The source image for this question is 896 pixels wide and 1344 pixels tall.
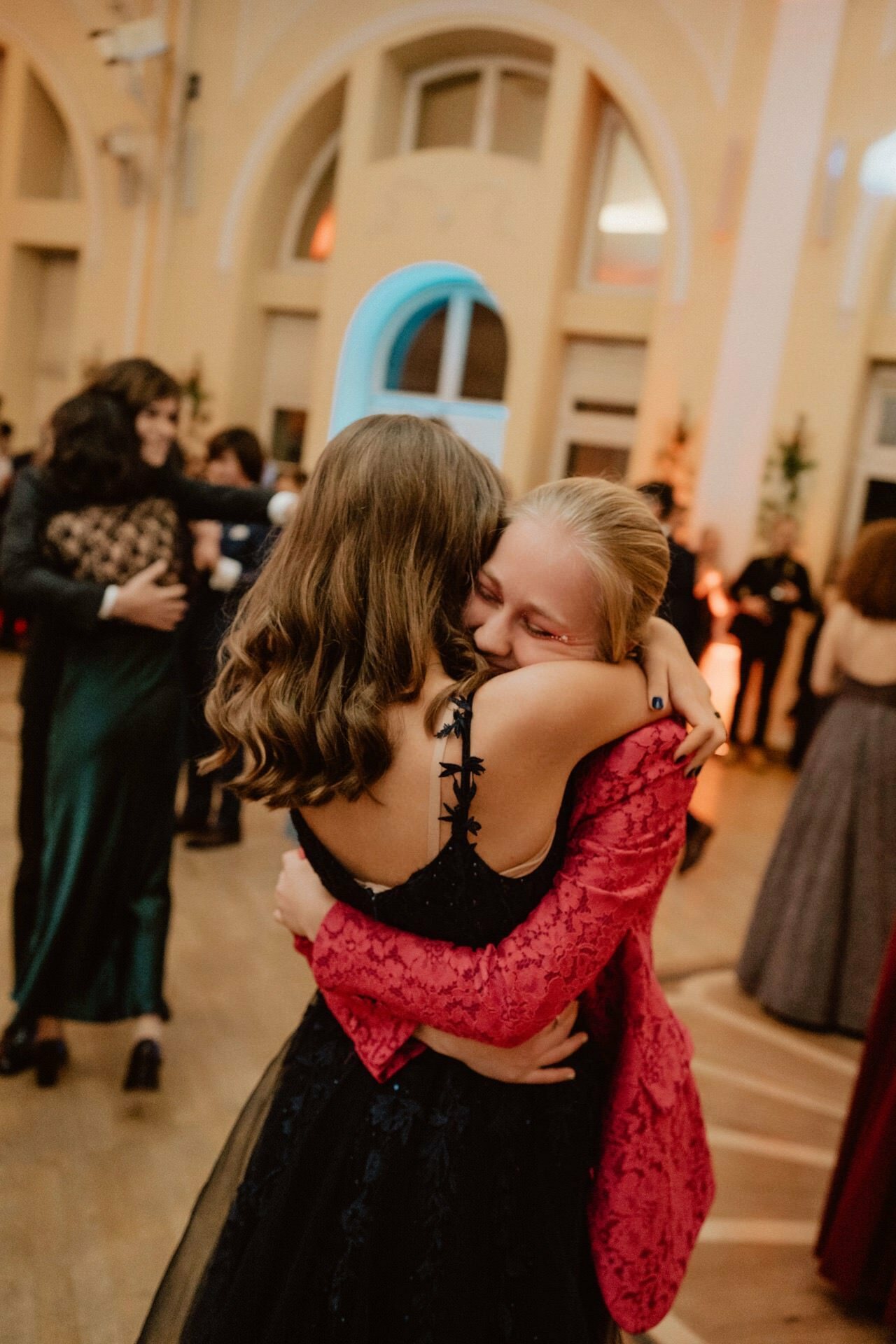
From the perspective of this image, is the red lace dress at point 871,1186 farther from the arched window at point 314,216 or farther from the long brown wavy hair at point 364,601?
the arched window at point 314,216

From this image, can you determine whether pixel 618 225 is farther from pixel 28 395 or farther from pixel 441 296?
pixel 28 395

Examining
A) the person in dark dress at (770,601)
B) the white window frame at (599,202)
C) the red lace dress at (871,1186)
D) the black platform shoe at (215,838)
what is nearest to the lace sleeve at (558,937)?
the red lace dress at (871,1186)

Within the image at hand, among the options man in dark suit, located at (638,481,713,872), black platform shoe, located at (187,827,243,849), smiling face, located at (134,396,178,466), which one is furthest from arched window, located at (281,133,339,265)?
smiling face, located at (134,396,178,466)

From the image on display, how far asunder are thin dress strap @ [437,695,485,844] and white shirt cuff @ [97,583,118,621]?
158cm

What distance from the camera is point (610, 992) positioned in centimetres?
141

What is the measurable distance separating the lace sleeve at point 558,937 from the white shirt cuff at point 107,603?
1459 millimetres

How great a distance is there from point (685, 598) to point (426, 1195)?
122 inches

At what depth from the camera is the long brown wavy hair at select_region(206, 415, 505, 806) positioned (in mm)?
1153

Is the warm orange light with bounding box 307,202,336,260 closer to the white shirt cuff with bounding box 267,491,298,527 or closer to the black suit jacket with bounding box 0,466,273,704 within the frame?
the white shirt cuff with bounding box 267,491,298,527

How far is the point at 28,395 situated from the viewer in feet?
41.7

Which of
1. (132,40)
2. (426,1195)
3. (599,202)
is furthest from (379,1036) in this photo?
(132,40)

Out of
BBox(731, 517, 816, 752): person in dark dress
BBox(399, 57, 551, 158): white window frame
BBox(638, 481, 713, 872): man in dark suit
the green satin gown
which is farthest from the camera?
BBox(399, 57, 551, 158): white window frame

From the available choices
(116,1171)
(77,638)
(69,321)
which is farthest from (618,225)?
(116,1171)

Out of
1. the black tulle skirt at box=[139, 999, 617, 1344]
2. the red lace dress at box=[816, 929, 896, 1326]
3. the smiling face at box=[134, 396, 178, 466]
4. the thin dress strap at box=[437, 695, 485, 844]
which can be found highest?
the smiling face at box=[134, 396, 178, 466]
